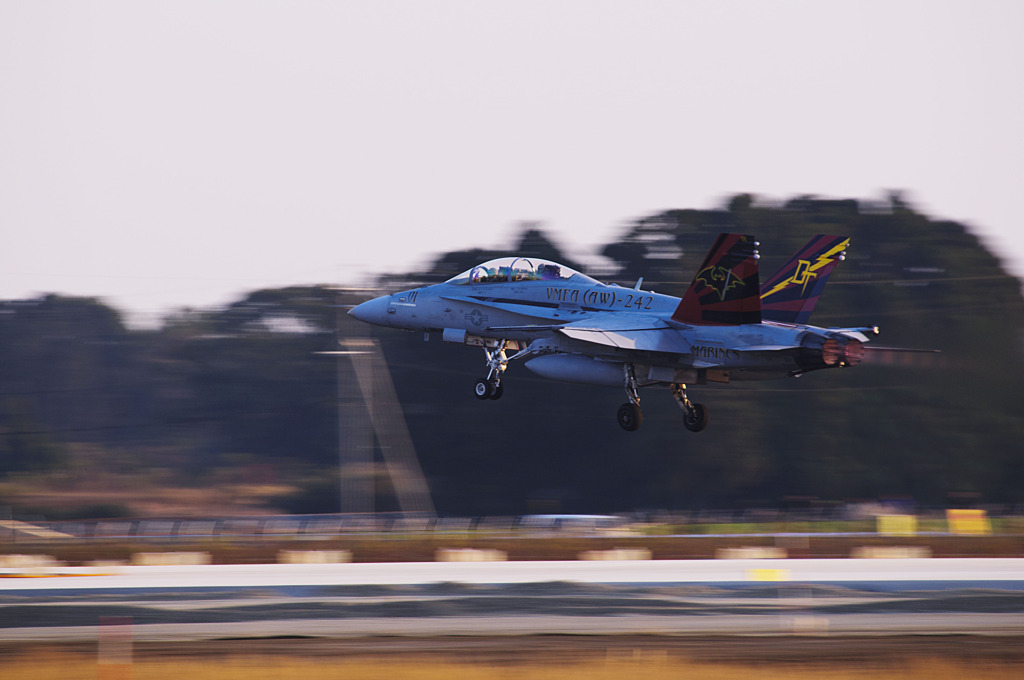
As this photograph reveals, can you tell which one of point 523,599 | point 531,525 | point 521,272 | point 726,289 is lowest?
A: point 531,525

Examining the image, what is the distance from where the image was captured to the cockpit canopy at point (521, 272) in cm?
3762

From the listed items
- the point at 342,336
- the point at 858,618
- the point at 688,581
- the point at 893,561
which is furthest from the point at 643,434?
the point at 858,618

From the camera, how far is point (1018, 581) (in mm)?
38438

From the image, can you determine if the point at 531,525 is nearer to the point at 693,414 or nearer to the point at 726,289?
the point at 693,414

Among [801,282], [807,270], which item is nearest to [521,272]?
[801,282]

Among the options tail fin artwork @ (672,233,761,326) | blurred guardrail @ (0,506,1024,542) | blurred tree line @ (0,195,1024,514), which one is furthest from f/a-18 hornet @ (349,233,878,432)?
blurred tree line @ (0,195,1024,514)

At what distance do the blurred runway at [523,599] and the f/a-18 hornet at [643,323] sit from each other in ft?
19.0

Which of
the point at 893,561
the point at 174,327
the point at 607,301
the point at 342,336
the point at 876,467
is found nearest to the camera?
the point at 607,301

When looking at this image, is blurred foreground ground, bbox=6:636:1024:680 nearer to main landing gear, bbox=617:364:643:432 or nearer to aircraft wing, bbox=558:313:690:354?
aircraft wing, bbox=558:313:690:354

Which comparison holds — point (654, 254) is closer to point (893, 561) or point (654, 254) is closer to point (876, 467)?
point (876, 467)

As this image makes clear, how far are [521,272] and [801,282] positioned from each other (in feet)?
27.6

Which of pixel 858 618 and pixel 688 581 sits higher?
pixel 858 618

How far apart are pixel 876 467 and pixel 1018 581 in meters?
40.8

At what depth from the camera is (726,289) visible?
33.9m
